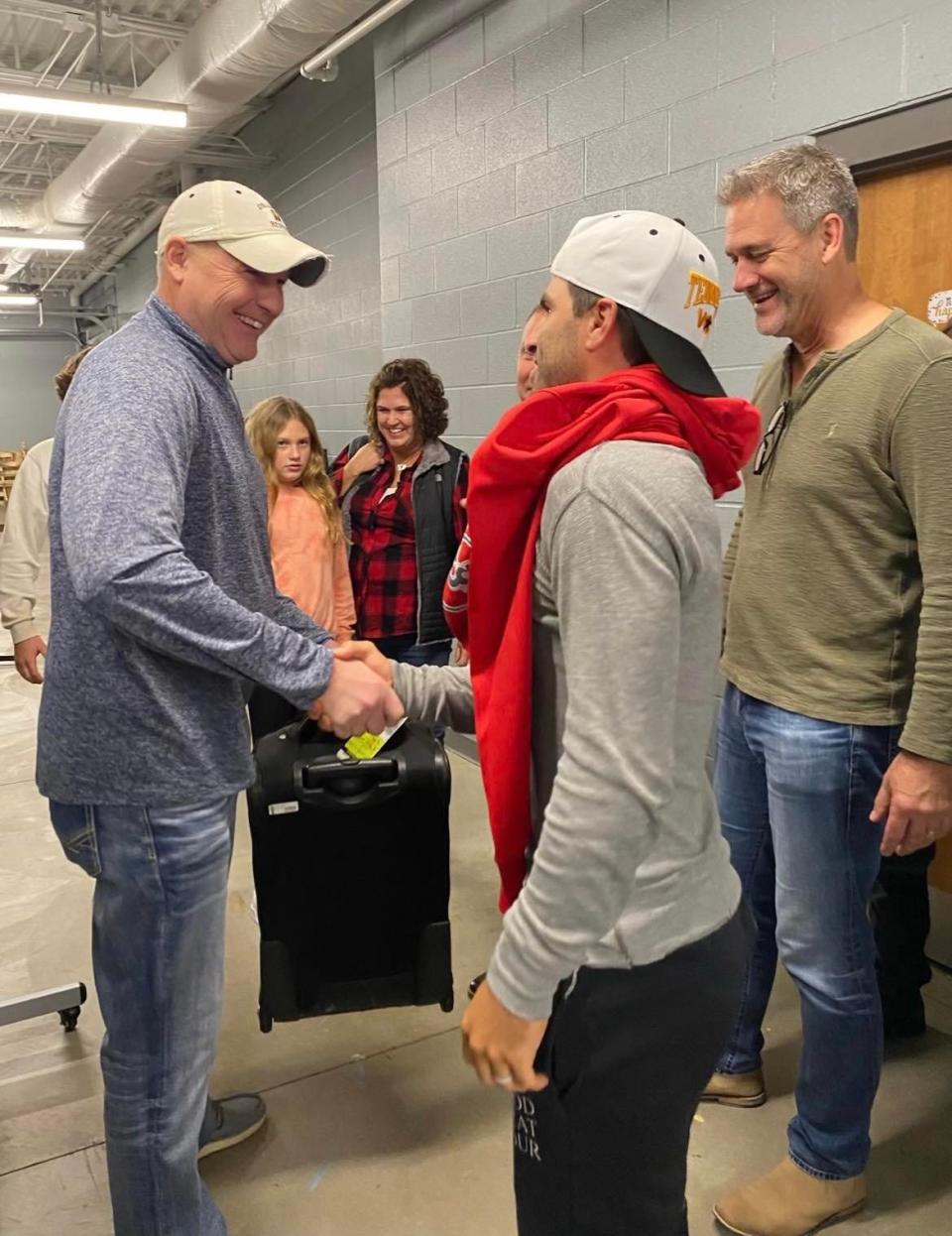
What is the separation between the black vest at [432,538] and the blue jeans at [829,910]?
148cm

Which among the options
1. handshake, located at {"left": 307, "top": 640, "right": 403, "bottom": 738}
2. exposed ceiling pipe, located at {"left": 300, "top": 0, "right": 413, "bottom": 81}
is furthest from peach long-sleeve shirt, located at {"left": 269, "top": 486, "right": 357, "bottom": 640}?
exposed ceiling pipe, located at {"left": 300, "top": 0, "right": 413, "bottom": 81}

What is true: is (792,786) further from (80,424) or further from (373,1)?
(373,1)

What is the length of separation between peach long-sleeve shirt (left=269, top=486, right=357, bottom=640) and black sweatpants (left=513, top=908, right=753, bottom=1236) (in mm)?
2000

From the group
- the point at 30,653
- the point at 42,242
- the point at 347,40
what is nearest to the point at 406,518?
the point at 30,653

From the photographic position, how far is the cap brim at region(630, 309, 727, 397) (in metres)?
0.95

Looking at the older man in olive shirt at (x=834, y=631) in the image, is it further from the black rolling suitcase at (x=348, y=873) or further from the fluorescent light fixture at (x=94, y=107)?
the fluorescent light fixture at (x=94, y=107)

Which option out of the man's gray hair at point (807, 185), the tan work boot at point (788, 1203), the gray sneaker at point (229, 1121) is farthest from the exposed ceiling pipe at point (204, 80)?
the tan work boot at point (788, 1203)

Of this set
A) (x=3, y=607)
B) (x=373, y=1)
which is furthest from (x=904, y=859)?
(x=373, y=1)

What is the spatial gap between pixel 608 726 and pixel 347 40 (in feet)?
14.1

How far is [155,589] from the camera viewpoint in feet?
3.68

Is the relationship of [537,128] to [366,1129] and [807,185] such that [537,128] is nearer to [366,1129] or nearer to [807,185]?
[807,185]

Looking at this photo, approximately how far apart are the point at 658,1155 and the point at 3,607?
2.37 m

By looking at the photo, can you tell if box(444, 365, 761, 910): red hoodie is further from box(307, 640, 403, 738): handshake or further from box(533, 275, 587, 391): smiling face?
box(307, 640, 403, 738): handshake

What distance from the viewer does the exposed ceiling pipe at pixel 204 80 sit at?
4.21m
